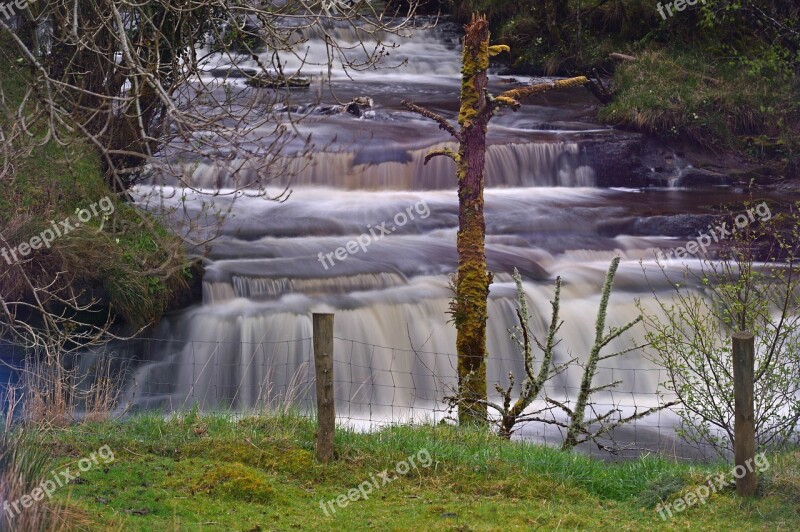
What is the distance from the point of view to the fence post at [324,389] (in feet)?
24.8

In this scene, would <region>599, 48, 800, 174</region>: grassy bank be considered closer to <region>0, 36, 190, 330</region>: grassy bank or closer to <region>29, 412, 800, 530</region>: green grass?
<region>0, 36, 190, 330</region>: grassy bank

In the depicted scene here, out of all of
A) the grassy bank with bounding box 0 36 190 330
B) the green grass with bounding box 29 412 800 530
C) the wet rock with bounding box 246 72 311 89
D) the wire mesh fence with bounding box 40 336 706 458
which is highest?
the wet rock with bounding box 246 72 311 89

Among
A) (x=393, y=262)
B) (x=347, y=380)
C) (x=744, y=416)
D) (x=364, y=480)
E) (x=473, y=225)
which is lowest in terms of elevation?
(x=347, y=380)

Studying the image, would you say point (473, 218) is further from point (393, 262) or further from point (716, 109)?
point (716, 109)

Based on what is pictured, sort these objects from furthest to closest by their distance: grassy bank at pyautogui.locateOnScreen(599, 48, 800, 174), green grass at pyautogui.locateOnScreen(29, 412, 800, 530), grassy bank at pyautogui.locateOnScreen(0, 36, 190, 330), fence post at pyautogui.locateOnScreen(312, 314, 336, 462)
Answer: grassy bank at pyautogui.locateOnScreen(599, 48, 800, 174)
grassy bank at pyautogui.locateOnScreen(0, 36, 190, 330)
fence post at pyautogui.locateOnScreen(312, 314, 336, 462)
green grass at pyautogui.locateOnScreen(29, 412, 800, 530)

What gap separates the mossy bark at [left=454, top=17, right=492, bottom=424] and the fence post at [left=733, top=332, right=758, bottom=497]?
3.26 meters

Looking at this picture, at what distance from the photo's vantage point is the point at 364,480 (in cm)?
733

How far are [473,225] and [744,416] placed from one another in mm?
3741

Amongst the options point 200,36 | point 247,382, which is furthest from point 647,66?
point 247,382

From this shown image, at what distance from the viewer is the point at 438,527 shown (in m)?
6.27

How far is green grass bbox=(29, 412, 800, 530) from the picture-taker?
21.2ft

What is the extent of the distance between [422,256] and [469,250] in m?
5.96

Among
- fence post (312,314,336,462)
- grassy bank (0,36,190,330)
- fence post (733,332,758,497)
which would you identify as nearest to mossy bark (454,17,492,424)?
fence post (312,314,336,462)

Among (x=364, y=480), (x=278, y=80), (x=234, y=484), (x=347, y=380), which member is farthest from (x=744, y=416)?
(x=347, y=380)
